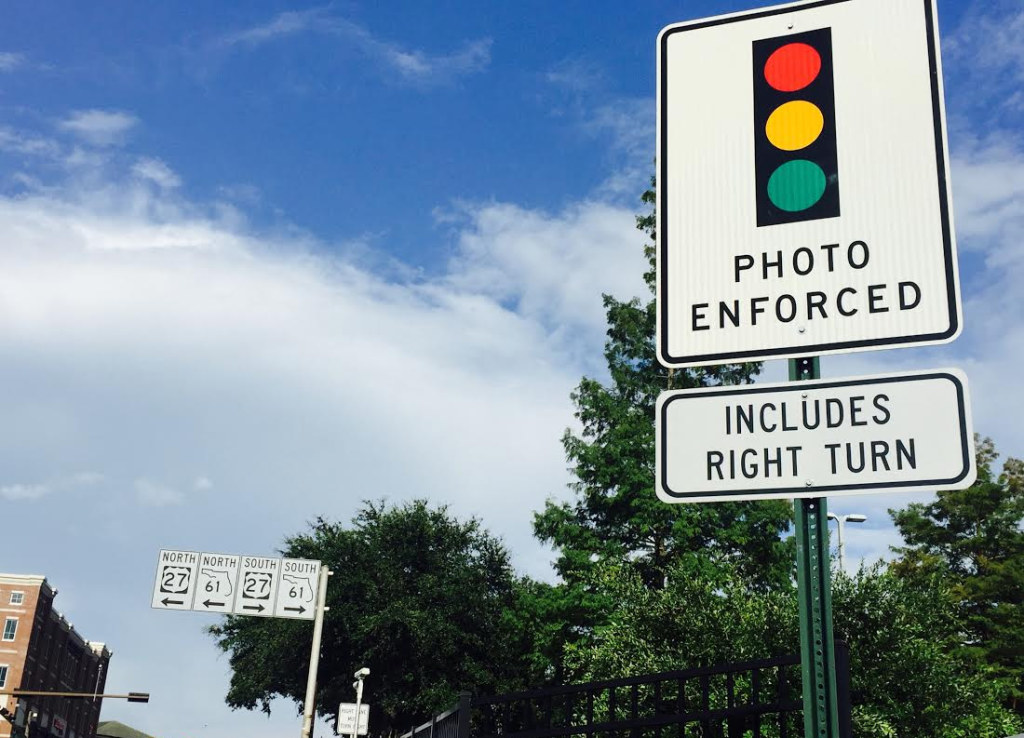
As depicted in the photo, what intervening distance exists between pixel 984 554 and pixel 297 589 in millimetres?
36158

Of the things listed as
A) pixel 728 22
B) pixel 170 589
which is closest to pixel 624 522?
pixel 170 589

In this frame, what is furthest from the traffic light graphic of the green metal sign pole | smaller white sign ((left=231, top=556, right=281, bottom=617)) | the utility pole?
the utility pole

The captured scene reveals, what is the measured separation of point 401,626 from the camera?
47.0 metres

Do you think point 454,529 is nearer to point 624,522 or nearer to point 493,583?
point 493,583

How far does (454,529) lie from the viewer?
51.9 metres

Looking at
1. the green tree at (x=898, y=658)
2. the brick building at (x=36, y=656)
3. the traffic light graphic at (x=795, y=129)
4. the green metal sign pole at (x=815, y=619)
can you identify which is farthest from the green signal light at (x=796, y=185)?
the brick building at (x=36, y=656)

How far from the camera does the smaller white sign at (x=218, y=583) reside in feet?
89.9

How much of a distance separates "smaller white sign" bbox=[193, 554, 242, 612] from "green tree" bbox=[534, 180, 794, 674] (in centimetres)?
1276

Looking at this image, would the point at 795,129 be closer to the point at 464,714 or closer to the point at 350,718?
the point at 464,714

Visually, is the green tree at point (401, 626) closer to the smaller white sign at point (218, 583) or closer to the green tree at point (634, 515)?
the green tree at point (634, 515)

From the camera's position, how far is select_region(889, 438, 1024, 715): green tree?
44531 mm

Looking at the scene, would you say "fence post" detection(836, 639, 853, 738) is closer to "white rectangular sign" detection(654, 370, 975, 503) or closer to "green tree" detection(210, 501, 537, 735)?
"white rectangular sign" detection(654, 370, 975, 503)

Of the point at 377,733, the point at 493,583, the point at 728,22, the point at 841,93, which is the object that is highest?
the point at 493,583

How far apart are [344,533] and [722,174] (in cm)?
4947
